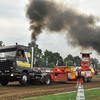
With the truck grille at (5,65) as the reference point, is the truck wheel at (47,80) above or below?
below

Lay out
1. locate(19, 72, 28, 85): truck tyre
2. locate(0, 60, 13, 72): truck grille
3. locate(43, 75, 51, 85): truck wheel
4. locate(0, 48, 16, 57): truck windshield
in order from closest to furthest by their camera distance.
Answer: locate(0, 60, 13, 72): truck grille → locate(0, 48, 16, 57): truck windshield → locate(19, 72, 28, 85): truck tyre → locate(43, 75, 51, 85): truck wheel

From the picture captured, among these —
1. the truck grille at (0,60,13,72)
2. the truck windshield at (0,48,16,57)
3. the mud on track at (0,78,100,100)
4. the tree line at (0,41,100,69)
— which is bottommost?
the mud on track at (0,78,100,100)

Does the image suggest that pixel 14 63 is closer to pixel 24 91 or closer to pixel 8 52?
pixel 8 52

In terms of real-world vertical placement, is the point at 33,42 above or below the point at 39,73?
above

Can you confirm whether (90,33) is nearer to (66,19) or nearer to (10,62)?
(66,19)

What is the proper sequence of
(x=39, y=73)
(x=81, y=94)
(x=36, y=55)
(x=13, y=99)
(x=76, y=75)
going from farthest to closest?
(x=36, y=55)
(x=76, y=75)
(x=39, y=73)
(x=13, y=99)
(x=81, y=94)

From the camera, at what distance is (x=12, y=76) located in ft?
44.8

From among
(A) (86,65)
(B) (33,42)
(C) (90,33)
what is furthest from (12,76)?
(A) (86,65)

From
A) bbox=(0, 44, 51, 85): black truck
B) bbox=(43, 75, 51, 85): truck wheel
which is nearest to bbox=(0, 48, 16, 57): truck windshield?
bbox=(0, 44, 51, 85): black truck

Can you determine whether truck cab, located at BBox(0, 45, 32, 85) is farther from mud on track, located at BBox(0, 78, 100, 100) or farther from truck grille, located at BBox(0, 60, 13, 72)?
mud on track, located at BBox(0, 78, 100, 100)

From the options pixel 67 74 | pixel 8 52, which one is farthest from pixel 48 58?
pixel 8 52

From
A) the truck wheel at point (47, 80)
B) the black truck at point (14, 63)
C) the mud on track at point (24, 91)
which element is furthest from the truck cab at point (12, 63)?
the truck wheel at point (47, 80)

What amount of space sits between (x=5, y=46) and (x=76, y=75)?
28.9 feet

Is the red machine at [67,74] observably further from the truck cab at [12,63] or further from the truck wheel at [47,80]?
the truck cab at [12,63]
